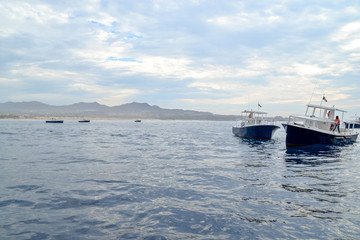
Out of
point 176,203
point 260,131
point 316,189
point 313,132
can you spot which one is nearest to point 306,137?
point 313,132

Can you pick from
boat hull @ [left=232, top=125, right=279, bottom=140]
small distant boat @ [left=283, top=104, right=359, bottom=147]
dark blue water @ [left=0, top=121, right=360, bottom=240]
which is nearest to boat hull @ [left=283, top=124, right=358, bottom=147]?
small distant boat @ [left=283, top=104, right=359, bottom=147]

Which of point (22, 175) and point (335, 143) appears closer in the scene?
point (22, 175)

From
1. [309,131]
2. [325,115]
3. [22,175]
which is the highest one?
[325,115]

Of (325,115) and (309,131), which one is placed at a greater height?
(325,115)

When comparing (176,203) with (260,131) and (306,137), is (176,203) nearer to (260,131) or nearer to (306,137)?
(306,137)

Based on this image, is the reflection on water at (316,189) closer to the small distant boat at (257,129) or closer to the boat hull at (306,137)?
the boat hull at (306,137)

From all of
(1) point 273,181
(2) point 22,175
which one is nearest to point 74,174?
(2) point 22,175

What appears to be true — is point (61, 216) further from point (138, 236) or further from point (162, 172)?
point (162, 172)

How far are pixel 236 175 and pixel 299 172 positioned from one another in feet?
15.4

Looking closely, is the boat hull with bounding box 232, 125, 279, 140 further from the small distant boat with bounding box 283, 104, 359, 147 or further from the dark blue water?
the dark blue water

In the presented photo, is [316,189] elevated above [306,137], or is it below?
below

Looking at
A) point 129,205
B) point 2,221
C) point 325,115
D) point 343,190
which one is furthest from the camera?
point 325,115

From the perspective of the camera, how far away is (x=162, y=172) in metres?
14.6

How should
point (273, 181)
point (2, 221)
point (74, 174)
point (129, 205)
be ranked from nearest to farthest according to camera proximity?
point (2, 221), point (129, 205), point (273, 181), point (74, 174)
